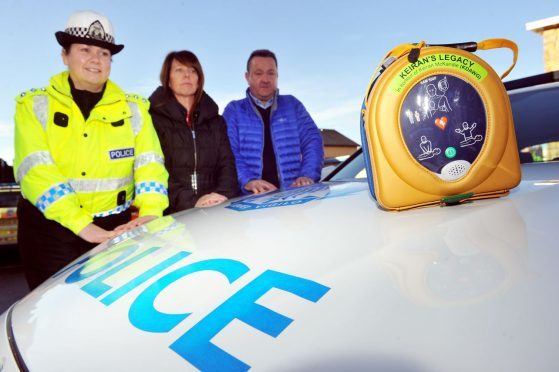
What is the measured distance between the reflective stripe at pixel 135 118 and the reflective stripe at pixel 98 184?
9.6 inches

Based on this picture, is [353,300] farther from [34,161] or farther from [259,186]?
[259,186]

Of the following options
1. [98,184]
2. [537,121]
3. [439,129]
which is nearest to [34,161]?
[98,184]

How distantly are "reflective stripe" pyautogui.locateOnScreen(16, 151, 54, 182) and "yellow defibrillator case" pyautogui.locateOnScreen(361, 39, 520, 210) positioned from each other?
4.38ft

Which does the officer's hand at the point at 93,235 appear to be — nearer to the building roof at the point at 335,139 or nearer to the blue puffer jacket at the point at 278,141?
the blue puffer jacket at the point at 278,141

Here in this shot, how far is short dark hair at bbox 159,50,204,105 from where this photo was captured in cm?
232

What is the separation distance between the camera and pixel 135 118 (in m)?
1.91

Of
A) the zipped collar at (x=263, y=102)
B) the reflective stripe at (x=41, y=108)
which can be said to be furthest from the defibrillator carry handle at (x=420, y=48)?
the zipped collar at (x=263, y=102)

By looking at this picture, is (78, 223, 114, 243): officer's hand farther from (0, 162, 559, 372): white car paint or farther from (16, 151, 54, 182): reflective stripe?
(0, 162, 559, 372): white car paint

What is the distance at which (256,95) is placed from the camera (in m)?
2.73

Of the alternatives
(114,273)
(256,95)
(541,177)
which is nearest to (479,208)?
(541,177)

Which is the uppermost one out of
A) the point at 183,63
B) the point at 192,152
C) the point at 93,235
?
the point at 183,63

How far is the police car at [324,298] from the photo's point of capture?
58 centimetres

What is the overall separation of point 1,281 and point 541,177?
4548 millimetres

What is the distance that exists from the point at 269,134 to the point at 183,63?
28.6 inches
